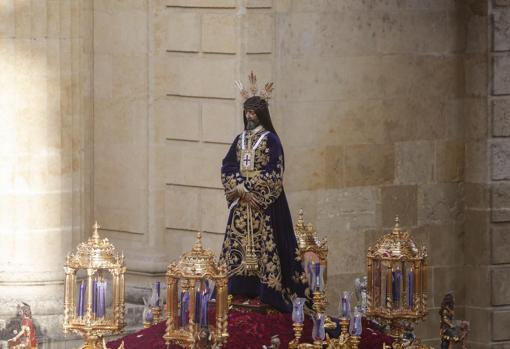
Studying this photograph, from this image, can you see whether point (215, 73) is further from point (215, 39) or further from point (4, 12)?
point (4, 12)

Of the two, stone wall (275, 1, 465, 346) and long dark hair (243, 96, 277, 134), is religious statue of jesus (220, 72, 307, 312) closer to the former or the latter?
long dark hair (243, 96, 277, 134)

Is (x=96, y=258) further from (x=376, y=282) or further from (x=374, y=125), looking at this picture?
(x=374, y=125)

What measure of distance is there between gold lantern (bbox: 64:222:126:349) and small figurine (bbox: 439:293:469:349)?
2360mm

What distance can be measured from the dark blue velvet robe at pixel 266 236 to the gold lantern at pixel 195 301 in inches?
54.9

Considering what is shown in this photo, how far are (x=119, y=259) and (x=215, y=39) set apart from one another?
3.40 m

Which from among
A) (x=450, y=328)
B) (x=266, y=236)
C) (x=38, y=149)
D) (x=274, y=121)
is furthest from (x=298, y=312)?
(x=38, y=149)

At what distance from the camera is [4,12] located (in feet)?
61.8

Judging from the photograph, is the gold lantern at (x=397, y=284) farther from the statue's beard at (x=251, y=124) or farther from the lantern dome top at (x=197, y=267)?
the lantern dome top at (x=197, y=267)

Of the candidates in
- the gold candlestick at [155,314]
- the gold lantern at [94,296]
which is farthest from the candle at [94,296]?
the gold candlestick at [155,314]

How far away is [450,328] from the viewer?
16844 mm

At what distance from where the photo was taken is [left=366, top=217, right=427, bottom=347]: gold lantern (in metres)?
17.0

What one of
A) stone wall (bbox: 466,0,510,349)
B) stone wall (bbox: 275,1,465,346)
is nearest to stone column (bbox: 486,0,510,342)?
stone wall (bbox: 466,0,510,349)

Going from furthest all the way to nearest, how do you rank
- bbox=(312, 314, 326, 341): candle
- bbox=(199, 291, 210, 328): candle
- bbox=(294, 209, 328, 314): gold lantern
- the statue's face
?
bbox=(294, 209, 328, 314): gold lantern → the statue's face → bbox=(312, 314, 326, 341): candle → bbox=(199, 291, 210, 328): candle

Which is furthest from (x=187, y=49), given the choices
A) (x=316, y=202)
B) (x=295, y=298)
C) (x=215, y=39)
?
(x=295, y=298)
